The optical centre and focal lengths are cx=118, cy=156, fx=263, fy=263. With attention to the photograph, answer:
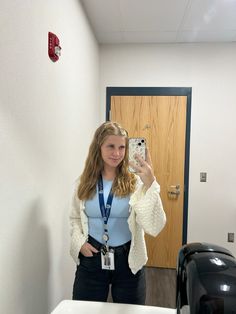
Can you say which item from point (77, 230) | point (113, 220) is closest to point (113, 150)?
point (113, 220)

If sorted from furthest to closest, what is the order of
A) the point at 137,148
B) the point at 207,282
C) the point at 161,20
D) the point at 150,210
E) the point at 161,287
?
the point at 161,287 < the point at 161,20 < the point at 137,148 < the point at 150,210 < the point at 207,282

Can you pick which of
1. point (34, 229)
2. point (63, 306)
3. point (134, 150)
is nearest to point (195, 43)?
point (134, 150)

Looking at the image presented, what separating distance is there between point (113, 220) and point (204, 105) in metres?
2.10

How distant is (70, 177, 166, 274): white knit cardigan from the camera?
1059mm

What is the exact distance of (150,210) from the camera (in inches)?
41.6

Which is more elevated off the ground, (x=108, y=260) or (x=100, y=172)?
(x=100, y=172)

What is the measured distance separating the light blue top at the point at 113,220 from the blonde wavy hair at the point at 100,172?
0.11 feet

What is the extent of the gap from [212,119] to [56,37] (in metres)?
2.04

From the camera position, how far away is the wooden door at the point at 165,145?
2.86 m

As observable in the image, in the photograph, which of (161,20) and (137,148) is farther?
(161,20)

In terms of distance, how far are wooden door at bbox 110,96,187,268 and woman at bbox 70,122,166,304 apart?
5.58 feet

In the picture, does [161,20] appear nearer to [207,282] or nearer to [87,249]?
[87,249]

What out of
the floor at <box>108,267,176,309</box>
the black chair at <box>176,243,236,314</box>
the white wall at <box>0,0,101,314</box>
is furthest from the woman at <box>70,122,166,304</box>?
the floor at <box>108,267,176,309</box>

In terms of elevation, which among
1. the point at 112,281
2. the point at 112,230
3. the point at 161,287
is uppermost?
the point at 112,230
